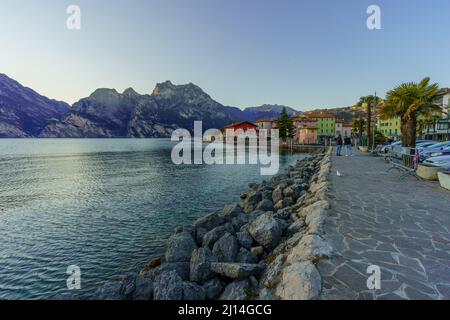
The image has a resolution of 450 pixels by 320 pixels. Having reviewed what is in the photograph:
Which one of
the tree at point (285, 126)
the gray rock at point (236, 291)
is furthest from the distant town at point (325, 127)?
the gray rock at point (236, 291)

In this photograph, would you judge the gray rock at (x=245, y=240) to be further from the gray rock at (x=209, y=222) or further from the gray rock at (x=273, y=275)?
the gray rock at (x=209, y=222)

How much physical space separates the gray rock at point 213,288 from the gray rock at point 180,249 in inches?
73.5

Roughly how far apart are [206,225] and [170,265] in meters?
3.14

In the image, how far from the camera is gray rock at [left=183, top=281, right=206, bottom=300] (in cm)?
492

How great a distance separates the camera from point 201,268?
5.78 meters

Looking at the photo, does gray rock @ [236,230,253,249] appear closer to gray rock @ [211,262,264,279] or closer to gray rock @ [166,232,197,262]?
gray rock @ [166,232,197,262]

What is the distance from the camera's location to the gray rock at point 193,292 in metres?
4.92

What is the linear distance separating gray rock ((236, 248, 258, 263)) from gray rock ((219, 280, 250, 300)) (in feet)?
4.57

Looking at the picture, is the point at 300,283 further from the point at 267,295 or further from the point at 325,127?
the point at 325,127

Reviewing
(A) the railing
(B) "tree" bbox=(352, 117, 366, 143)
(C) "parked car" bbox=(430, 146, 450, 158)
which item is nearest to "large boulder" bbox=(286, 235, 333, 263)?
(A) the railing

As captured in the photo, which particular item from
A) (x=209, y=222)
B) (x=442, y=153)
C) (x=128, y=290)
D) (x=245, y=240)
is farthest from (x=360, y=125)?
(x=128, y=290)
